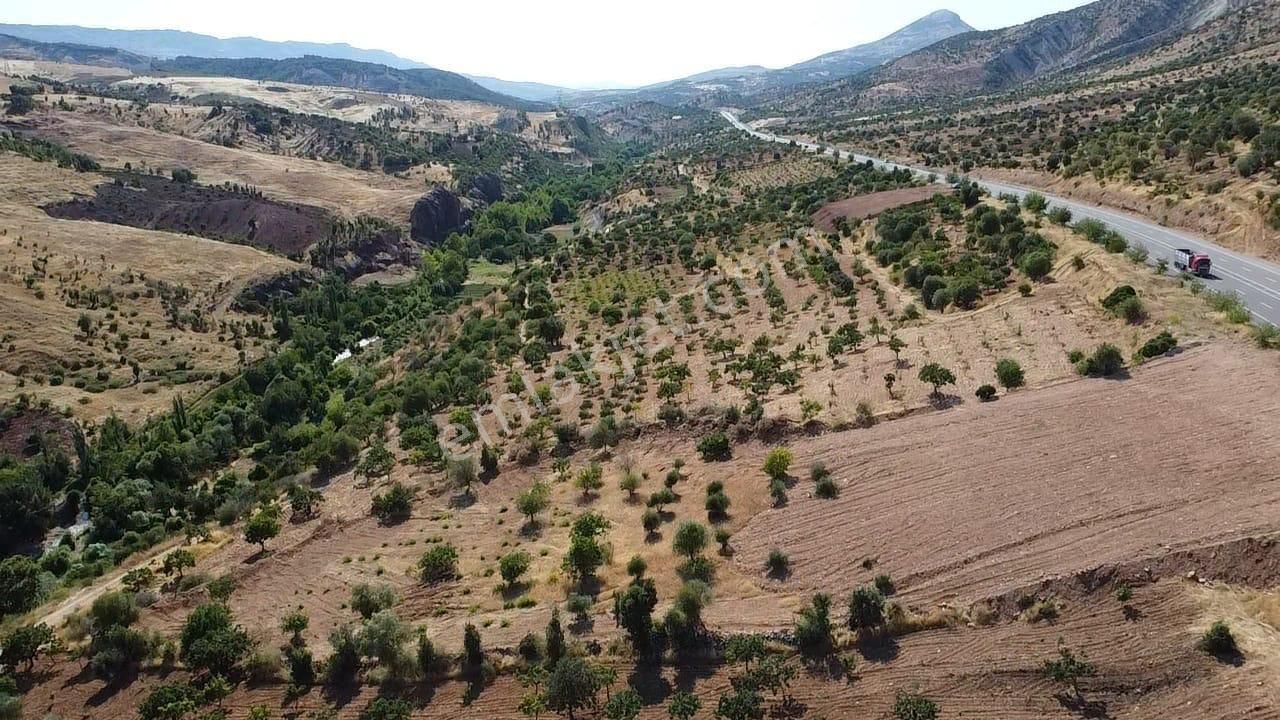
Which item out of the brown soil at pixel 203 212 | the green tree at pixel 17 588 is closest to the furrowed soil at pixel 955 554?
the green tree at pixel 17 588

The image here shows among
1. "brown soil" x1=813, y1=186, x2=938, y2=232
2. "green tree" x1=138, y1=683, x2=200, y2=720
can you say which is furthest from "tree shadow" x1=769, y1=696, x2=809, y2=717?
"brown soil" x1=813, y1=186, x2=938, y2=232

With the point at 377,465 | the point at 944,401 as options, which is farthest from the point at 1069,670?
the point at 377,465

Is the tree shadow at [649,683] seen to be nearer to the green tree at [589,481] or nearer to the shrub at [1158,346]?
the green tree at [589,481]

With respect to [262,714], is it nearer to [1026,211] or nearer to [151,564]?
[151,564]

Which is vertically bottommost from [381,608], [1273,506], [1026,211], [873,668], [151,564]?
[151,564]

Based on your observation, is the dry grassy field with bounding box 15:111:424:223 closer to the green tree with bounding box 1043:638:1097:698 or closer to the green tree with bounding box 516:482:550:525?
the green tree with bounding box 516:482:550:525

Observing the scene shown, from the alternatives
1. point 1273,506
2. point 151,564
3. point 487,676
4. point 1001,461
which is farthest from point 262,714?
point 1273,506
